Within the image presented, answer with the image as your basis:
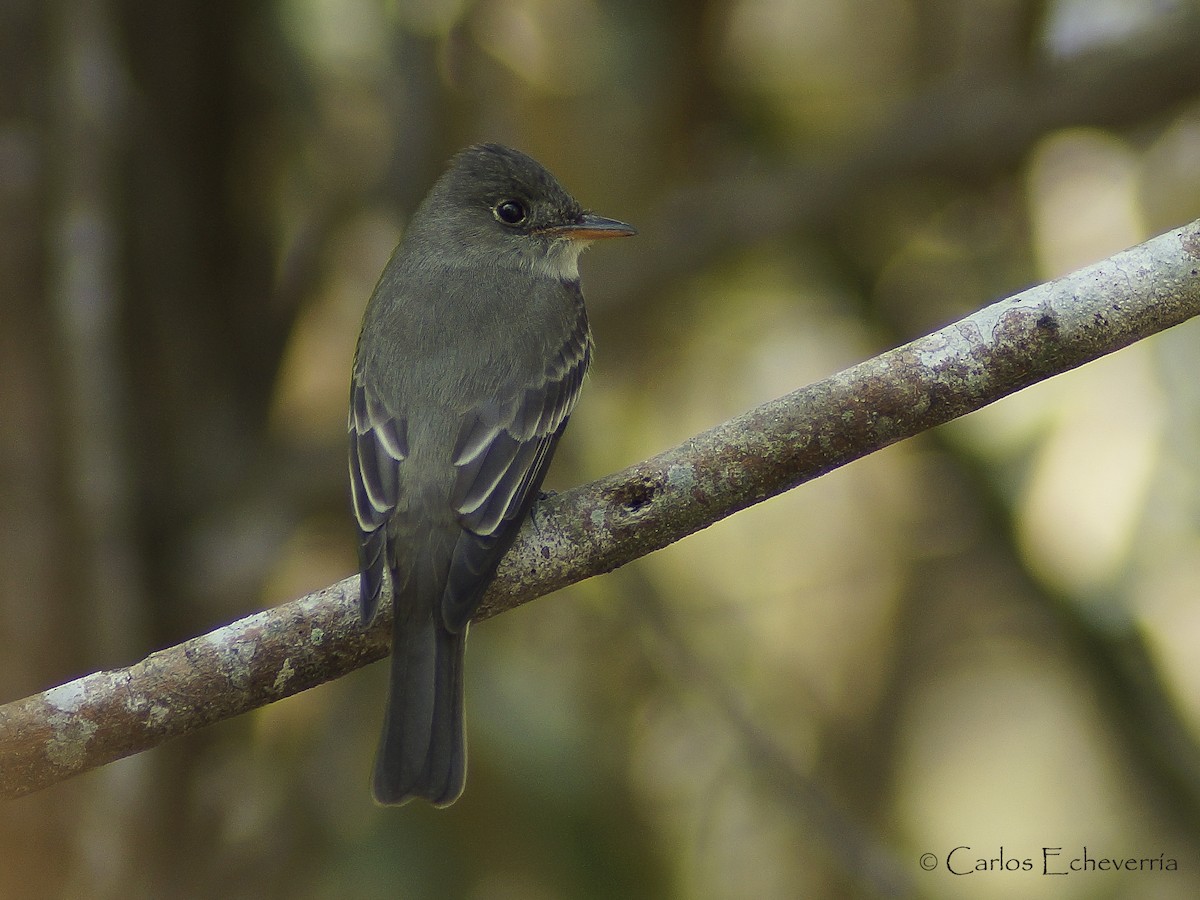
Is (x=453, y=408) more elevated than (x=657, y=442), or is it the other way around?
(x=657, y=442)

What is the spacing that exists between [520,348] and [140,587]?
222 centimetres

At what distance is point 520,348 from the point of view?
3750mm

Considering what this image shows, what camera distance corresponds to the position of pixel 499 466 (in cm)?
337

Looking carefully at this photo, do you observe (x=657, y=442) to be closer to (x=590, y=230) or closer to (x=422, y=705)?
(x=590, y=230)

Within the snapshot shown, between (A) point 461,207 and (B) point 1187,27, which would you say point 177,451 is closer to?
(A) point 461,207

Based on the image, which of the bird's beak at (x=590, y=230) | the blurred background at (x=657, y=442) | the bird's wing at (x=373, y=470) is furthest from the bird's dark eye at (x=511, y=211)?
the blurred background at (x=657, y=442)

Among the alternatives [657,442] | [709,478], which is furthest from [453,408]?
[657,442]

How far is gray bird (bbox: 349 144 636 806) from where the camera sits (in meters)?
3.11

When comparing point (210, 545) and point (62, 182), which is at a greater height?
point (62, 182)

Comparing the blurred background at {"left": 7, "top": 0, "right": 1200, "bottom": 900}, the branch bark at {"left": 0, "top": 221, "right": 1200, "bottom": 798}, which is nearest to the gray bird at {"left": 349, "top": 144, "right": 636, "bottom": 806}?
the branch bark at {"left": 0, "top": 221, "right": 1200, "bottom": 798}

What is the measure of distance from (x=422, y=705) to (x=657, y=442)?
11.7ft

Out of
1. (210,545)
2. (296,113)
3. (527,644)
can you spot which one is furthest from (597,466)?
(296,113)

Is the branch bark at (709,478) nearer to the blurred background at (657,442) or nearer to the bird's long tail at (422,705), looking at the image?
the bird's long tail at (422,705)

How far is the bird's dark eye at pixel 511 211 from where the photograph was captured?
4332mm
